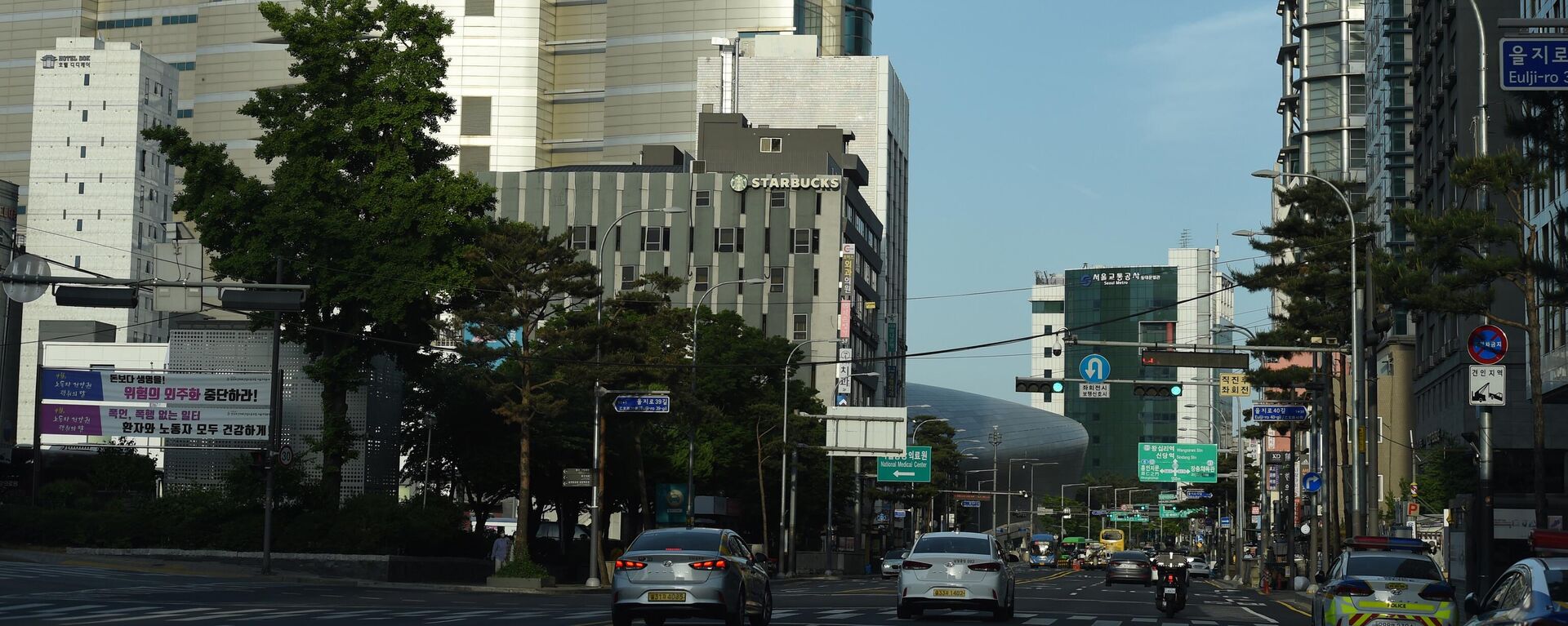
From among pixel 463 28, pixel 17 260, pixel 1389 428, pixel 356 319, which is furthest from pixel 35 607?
pixel 463 28

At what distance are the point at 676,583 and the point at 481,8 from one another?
145254 mm

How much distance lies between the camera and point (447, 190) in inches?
2036

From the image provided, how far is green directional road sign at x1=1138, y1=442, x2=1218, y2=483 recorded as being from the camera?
105 metres

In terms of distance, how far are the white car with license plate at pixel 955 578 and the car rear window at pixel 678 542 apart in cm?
479

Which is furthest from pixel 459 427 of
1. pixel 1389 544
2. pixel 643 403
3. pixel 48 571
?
pixel 1389 544

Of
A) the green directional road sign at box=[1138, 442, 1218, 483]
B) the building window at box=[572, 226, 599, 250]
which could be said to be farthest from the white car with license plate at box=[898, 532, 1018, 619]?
the building window at box=[572, 226, 599, 250]

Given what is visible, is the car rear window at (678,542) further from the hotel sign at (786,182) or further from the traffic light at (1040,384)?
the hotel sign at (786,182)

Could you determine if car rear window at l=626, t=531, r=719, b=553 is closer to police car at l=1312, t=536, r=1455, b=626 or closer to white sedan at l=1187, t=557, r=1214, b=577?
police car at l=1312, t=536, r=1455, b=626

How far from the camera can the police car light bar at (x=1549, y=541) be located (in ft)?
87.2

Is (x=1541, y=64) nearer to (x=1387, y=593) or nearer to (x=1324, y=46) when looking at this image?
(x=1387, y=593)

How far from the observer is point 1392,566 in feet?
79.0

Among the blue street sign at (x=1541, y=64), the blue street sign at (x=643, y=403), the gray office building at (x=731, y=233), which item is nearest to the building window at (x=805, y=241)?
the gray office building at (x=731, y=233)

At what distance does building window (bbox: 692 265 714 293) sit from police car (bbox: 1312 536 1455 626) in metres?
99.9

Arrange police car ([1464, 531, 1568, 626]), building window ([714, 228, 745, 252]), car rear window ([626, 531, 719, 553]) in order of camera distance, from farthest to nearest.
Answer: building window ([714, 228, 745, 252]) < car rear window ([626, 531, 719, 553]) < police car ([1464, 531, 1568, 626])
